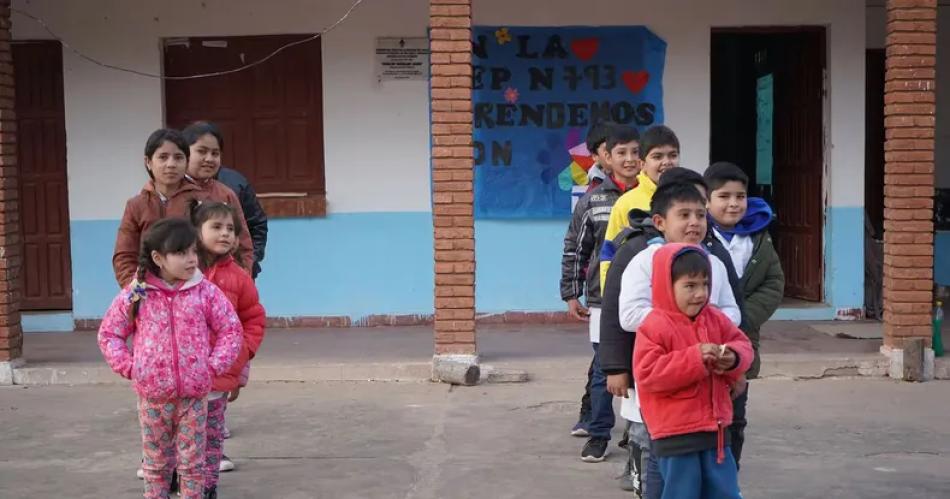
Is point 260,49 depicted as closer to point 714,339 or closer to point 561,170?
point 561,170

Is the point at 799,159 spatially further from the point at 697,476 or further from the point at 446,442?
the point at 697,476

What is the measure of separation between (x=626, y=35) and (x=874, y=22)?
281 cm

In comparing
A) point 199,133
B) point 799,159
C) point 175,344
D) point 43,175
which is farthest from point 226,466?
point 799,159

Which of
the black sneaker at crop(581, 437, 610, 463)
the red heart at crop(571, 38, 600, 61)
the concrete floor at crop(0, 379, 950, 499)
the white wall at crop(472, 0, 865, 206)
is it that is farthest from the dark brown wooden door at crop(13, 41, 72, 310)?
the black sneaker at crop(581, 437, 610, 463)

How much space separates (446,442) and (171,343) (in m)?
2.35

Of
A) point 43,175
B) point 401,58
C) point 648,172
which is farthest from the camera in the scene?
point 43,175

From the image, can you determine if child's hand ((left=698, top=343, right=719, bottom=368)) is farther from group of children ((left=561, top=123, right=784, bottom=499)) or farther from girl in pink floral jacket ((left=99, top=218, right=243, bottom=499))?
girl in pink floral jacket ((left=99, top=218, right=243, bottom=499))

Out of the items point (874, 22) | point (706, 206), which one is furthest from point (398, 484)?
point (874, 22)

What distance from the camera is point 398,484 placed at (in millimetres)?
5754

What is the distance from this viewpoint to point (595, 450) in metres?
6.09

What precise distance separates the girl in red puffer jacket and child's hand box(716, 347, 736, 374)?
2.17 metres

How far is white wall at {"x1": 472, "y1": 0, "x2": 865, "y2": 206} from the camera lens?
10.4 metres

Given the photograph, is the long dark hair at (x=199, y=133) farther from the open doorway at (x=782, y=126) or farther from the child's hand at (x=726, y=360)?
the open doorway at (x=782, y=126)

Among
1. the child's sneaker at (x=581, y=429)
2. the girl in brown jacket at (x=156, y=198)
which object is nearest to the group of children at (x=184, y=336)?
the girl in brown jacket at (x=156, y=198)
